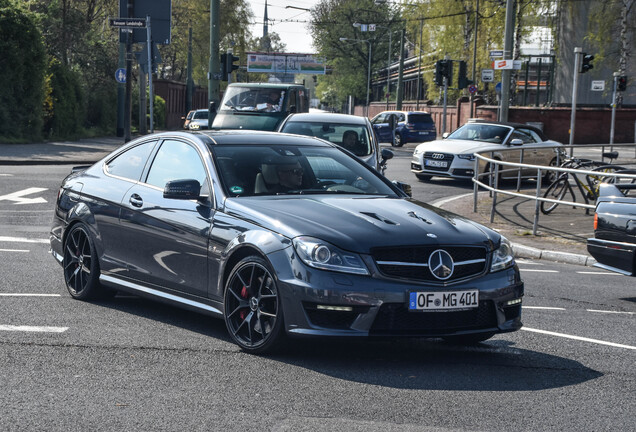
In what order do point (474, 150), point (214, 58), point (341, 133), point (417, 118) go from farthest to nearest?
point (417, 118)
point (214, 58)
point (474, 150)
point (341, 133)

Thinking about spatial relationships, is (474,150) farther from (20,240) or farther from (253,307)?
(253,307)

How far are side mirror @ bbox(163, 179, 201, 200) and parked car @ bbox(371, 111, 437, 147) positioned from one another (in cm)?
3873

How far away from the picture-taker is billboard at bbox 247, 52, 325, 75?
346 ft

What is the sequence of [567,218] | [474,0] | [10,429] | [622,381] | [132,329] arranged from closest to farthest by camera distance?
1. [10,429]
2. [622,381]
3. [132,329]
4. [567,218]
5. [474,0]

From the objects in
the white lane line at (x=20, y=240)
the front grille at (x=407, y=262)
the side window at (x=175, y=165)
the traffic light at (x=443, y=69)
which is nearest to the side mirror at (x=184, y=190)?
the side window at (x=175, y=165)

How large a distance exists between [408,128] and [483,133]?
20.4 m

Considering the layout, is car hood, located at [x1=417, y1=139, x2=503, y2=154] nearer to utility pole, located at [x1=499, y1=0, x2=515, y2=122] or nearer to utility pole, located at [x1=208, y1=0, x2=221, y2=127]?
utility pole, located at [x1=499, y1=0, x2=515, y2=122]

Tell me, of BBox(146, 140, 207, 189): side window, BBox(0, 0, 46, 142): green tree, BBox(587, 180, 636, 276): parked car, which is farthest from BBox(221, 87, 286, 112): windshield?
BBox(146, 140, 207, 189): side window

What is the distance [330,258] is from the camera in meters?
5.84

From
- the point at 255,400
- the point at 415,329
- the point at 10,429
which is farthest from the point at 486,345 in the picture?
the point at 10,429

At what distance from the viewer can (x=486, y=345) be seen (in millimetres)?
6852

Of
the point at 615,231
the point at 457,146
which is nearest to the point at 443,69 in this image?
the point at 457,146

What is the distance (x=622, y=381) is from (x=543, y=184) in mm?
11028

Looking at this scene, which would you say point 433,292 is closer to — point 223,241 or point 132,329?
point 223,241
